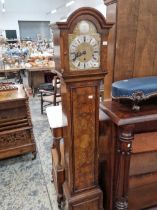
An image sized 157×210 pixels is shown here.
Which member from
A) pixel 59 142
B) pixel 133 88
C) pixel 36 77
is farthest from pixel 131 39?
pixel 36 77

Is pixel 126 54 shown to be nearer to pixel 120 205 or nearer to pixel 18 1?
pixel 120 205

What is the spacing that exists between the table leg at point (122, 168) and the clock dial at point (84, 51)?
488 millimetres

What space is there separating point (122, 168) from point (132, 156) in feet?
0.56

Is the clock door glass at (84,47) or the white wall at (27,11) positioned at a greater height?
the white wall at (27,11)

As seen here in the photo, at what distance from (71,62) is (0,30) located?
14470 millimetres

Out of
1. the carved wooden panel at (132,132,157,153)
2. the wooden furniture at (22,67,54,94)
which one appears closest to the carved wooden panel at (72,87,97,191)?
the carved wooden panel at (132,132,157,153)

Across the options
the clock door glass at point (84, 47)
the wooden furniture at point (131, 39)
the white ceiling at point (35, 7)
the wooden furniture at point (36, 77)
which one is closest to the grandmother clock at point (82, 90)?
the clock door glass at point (84, 47)

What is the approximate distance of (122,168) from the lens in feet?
4.85

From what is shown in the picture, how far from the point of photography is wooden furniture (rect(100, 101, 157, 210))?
4.42ft

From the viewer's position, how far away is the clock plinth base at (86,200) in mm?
1608

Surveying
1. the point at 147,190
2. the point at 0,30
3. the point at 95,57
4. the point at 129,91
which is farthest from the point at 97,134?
the point at 0,30

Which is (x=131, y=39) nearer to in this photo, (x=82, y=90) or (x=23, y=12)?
(x=82, y=90)

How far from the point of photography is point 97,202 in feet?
5.55

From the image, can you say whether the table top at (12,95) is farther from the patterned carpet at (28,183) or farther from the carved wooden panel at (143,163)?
the carved wooden panel at (143,163)
